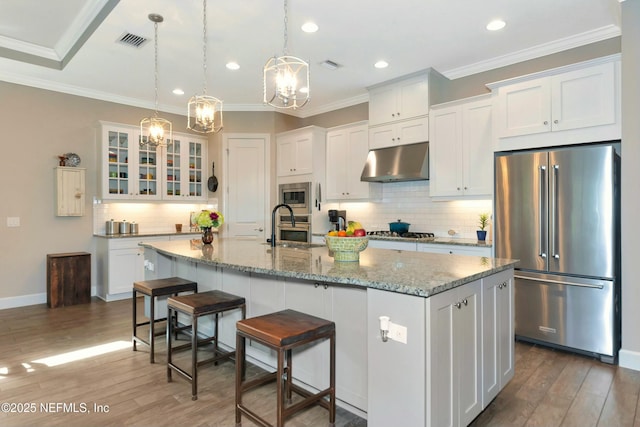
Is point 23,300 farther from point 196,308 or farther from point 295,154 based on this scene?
point 295,154

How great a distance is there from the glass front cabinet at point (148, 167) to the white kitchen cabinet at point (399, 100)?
Answer: 3.17 meters

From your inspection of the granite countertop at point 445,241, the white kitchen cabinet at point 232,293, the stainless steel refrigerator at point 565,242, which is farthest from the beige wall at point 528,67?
the white kitchen cabinet at point 232,293

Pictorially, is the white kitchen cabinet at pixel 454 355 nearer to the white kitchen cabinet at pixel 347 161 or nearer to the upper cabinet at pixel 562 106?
the upper cabinet at pixel 562 106

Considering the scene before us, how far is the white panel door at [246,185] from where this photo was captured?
6137mm

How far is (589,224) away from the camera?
3107 millimetres

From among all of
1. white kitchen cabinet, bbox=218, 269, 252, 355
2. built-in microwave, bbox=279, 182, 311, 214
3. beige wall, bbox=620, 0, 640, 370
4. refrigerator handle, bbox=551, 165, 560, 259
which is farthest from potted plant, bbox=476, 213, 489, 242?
white kitchen cabinet, bbox=218, 269, 252, 355

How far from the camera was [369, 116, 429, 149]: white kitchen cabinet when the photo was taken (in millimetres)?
4617

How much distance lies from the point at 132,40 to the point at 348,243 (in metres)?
3.19

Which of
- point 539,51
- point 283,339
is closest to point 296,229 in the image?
point 539,51

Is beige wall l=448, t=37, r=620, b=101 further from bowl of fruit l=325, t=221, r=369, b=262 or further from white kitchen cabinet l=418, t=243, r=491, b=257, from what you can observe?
bowl of fruit l=325, t=221, r=369, b=262

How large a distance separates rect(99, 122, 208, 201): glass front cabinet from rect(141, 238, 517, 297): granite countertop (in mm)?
3088

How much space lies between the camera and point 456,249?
13.3 ft

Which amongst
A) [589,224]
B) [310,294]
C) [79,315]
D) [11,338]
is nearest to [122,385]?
[310,294]

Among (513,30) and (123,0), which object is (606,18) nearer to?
(513,30)
